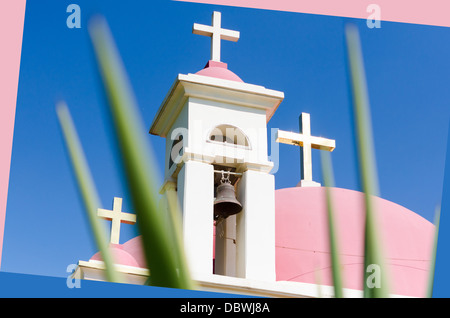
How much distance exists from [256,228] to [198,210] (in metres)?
0.70

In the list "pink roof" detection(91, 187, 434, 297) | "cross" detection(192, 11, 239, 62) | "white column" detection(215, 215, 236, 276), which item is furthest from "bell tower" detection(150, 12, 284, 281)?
"pink roof" detection(91, 187, 434, 297)

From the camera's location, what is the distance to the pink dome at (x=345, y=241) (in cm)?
759

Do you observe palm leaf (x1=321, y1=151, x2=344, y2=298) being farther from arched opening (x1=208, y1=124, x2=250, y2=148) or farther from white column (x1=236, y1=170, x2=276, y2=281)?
arched opening (x1=208, y1=124, x2=250, y2=148)

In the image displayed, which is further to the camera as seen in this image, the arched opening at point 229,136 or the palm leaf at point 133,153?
the arched opening at point 229,136

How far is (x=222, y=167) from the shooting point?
26.0 ft

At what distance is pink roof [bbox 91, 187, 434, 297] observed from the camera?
299 inches

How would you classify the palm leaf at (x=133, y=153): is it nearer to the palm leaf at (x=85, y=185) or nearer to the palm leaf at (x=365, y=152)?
the palm leaf at (x=85, y=185)

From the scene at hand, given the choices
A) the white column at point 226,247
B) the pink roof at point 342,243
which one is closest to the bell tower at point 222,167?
the white column at point 226,247

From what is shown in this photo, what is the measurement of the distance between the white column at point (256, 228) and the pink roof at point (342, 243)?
1.61ft

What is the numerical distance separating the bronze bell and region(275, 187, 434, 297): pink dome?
0.78 metres

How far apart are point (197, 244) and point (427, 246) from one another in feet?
10.1

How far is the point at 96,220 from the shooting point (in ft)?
2.75
